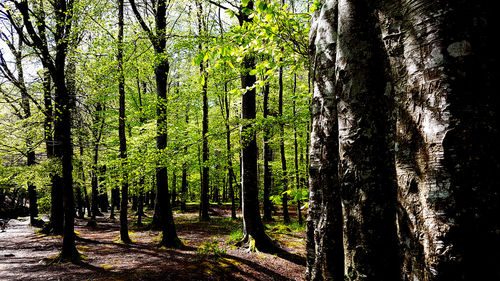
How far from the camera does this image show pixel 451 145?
3.49 ft

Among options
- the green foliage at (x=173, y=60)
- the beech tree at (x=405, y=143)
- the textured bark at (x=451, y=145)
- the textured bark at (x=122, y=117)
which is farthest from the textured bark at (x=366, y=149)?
the textured bark at (x=122, y=117)

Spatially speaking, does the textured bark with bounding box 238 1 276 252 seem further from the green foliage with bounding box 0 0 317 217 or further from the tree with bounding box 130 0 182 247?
the tree with bounding box 130 0 182 247

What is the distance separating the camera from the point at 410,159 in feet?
4.05

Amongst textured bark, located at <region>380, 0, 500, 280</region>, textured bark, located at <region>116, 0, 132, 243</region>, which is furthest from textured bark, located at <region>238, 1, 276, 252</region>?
textured bark, located at <region>380, 0, 500, 280</region>

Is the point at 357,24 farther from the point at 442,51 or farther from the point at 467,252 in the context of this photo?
the point at 467,252

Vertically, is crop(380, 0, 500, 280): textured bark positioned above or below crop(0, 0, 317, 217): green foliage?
below

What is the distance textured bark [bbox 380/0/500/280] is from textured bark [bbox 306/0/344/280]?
0.53 metres

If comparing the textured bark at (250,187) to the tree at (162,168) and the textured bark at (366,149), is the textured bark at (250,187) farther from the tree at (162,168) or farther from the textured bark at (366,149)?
the textured bark at (366,149)

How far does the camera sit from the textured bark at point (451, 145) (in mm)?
991

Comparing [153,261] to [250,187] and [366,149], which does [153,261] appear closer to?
[250,187]


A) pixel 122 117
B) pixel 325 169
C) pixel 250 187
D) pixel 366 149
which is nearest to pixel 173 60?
pixel 122 117

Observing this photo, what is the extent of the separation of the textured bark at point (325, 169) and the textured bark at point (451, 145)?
527mm

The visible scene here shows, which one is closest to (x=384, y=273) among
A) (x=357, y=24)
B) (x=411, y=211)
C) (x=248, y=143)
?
(x=411, y=211)

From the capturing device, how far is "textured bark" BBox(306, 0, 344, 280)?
5.65ft
